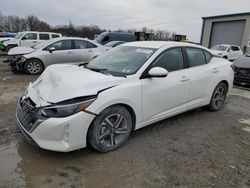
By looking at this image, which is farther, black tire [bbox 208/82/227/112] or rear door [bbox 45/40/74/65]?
rear door [bbox 45/40/74/65]

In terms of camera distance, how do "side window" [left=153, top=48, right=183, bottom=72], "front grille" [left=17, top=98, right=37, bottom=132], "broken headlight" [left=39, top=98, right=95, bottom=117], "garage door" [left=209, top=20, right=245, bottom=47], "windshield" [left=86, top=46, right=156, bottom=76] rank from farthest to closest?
1. "garage door" [left=209, top=20, right=245, bottom=47]
2. "side window" [left=153, top=48, right=183, bottom=72]
3. "windshield" [left=86, top=46, right=156, bottom=76]
4. "front grille" [left=17, top=98, right=37, bottom=132]
5. "broken headlight" [left=39, top=98, right=95, bottom=117]

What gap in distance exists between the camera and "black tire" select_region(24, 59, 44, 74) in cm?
883

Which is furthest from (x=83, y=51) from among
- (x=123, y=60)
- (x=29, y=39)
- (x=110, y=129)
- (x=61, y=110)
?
(x=29, y=39)

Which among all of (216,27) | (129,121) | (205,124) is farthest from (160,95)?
(216,27)

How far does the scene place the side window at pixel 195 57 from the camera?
4.45m

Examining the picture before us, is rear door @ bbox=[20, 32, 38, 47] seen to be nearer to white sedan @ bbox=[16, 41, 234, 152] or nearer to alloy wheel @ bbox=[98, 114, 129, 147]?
white sedan @ bbox=[16, 41, 234, 152]

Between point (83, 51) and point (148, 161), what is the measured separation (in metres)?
7.24

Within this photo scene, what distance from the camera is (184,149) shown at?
138 inches

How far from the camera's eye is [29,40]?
587 inches

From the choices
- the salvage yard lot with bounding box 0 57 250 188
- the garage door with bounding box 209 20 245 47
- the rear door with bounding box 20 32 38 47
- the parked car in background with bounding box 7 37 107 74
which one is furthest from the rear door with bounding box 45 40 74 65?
the garage door with bounding box 209 20 245 47

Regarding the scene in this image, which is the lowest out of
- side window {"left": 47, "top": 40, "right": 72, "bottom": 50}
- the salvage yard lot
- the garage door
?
the salvage yard lot

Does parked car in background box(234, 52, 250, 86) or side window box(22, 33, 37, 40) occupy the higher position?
side window box(22, 33, 37, 40)

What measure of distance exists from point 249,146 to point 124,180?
2.21 meters

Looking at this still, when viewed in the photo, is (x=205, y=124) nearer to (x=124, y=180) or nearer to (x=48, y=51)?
(x=124, y=180)
